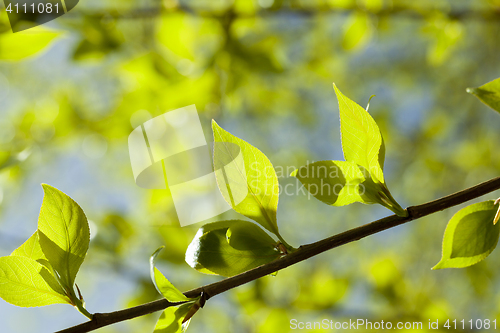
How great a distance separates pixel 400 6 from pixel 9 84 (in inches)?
53.6

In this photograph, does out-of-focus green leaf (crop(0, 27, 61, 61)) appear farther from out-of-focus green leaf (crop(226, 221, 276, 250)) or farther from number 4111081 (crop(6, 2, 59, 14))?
out-of-focus green leaf (crop(226, 221, 276, 250))

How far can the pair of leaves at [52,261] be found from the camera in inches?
7.2

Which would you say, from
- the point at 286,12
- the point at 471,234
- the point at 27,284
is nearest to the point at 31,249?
the point at 27,284

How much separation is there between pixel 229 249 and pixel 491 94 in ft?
0.56

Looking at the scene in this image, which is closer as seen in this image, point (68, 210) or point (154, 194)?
point (68, 210)

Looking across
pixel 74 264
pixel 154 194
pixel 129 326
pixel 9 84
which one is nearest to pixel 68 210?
pixel 74 264

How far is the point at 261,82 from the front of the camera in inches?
42.2

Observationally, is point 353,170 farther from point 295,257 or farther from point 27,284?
point 27,284

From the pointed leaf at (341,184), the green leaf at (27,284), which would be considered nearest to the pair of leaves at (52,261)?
the green leaf at (27,284)

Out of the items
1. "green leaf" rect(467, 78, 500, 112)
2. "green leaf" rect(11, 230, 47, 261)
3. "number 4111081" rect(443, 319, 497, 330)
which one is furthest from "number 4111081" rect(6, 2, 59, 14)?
"number 4111081" rect(443, 319, 497, 330)

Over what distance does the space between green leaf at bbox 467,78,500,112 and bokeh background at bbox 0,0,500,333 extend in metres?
0.39

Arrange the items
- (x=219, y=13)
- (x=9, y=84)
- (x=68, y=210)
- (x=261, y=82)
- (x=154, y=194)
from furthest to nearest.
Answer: (x=9, y=84) < (x=261, y=82) < (x=154, y=194) < (x=219, y=13) < (x=68, y=210)

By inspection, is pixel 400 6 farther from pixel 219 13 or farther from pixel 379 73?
pixel 379 73

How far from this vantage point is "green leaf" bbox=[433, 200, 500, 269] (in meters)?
0.20
